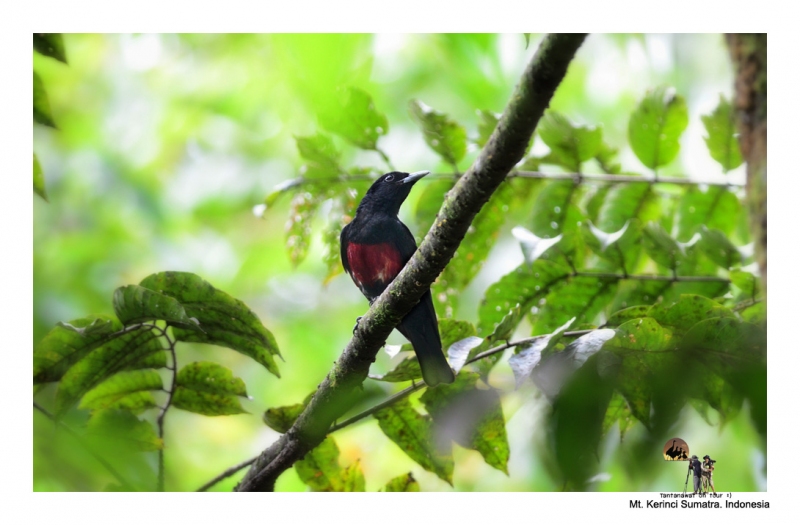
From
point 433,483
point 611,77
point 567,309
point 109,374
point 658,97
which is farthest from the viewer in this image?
point 611,77

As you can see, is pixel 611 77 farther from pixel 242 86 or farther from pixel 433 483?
pixel 433 483

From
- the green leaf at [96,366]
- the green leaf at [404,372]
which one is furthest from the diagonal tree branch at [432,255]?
the green leaf at [96,366]

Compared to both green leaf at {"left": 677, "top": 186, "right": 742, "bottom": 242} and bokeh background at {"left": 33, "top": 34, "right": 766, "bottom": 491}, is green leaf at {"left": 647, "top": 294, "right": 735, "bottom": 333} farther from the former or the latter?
green leaf at {"left": 677, "top": 186, "right": 742, "bottom": 242}

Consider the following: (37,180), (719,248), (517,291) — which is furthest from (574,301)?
(37,180)

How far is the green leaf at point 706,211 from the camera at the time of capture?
2.78 m

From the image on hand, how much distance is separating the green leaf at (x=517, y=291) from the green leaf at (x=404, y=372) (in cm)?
47

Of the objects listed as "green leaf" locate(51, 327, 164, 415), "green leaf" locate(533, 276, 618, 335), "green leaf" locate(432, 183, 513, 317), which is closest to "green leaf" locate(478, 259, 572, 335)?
"green leaf" locate(533, 276, 618, 335)

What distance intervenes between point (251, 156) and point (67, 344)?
11.5 feet

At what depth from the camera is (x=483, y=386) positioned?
2.28 m

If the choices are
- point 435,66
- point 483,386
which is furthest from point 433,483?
point 435,66

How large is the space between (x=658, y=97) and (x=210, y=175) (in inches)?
137

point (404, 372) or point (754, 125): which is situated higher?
point (754, 125)

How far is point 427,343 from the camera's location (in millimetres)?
2104

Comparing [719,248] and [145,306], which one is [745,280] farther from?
[145,306]
